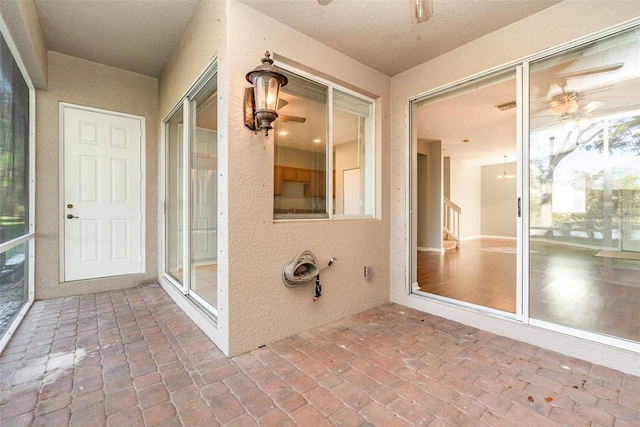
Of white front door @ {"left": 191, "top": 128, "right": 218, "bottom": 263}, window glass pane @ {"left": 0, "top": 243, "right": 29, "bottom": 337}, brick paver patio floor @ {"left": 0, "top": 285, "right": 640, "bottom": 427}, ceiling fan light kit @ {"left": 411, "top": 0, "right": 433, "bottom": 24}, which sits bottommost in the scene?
brick paver patio floor @ {"left": 0, "top": 285, "right": 640, "bottom": 427}

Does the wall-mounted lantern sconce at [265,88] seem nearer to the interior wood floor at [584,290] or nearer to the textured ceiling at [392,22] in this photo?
the textured ceiling at [392,22]

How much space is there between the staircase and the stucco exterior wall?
241 inches

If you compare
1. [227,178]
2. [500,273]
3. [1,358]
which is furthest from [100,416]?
[500,273]

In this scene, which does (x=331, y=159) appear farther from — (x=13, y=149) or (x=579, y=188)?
(x=13, y=149)

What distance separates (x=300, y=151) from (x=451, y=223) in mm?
7270

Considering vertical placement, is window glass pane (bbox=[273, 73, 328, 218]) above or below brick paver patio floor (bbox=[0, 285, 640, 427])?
above

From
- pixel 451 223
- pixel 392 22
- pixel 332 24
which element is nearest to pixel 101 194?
pixel 332 24

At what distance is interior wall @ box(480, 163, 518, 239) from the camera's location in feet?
33.1

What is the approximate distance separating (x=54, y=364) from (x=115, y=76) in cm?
341

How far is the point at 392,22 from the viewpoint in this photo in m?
2.40

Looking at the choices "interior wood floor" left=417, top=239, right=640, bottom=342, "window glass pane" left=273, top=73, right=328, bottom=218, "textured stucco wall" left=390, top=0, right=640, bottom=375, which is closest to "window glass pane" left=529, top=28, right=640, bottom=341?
"interior wood floor" left=417, top=239, right=640, bottom=342

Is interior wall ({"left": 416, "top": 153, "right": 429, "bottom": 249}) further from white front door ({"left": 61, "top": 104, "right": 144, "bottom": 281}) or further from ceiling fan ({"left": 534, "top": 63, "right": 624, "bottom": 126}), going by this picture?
white front door ({"left": 61, "top": 104, "right": 144, "bottom": 281})

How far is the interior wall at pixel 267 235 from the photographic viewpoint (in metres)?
2.12

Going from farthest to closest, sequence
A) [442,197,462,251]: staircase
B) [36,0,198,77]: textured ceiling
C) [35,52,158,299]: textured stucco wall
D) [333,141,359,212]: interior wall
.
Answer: [442,197,462,251]: staircase
[35,52,158,299]: textured stucco wall
[333,141,359,212]: interior wall
[36,0,198,77]: textured ceiling
